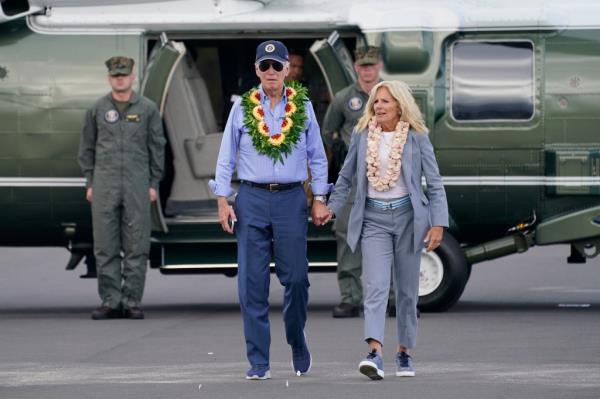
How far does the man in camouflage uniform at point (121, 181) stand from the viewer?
565 inches

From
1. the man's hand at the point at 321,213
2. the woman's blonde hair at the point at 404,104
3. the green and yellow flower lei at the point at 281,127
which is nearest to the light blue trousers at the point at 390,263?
the man's hand at the point at 321,213

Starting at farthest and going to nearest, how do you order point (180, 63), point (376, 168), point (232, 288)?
point (232, 288), point (180, 63), point (376, 168)

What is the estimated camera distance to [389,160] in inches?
400

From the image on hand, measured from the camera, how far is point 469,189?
1455 centimetres

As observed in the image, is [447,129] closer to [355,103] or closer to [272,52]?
[355,103]

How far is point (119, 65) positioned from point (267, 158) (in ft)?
13.9

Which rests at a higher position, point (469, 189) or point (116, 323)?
point (469, 189)

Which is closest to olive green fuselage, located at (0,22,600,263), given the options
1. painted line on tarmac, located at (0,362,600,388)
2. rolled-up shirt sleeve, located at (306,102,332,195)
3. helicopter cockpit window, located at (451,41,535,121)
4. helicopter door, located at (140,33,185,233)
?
helicopter cockpit window, located at (451,41,535,121)

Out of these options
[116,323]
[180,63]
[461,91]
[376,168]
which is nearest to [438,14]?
[461,91]

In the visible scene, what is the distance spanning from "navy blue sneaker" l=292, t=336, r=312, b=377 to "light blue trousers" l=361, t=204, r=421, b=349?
0.44 m

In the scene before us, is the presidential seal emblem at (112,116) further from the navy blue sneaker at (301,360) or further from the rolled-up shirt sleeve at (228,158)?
the navy blue sneaker at (301,360)

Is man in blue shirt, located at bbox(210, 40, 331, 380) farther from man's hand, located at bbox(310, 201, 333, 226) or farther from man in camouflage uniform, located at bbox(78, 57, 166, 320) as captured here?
man in camouflage uniform, located at bbox(78, 57, 166, 320)

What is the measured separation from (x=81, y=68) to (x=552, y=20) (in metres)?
4.02

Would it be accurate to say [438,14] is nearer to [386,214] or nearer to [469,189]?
[469,189]
